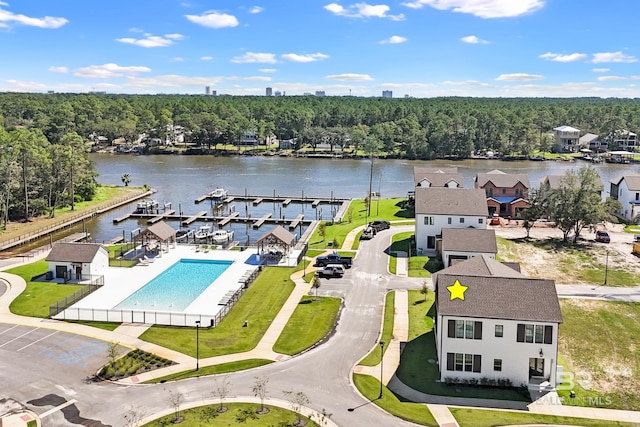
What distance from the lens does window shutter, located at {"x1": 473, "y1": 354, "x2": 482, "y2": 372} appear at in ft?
117

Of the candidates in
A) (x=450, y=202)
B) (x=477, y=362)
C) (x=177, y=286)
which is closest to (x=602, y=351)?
(x=477, y=362)

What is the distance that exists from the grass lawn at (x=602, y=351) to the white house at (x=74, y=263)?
4110 centimetres

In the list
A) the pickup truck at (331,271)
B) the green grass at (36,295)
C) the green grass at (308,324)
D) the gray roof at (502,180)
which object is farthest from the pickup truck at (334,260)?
the gray roof at (502,180)

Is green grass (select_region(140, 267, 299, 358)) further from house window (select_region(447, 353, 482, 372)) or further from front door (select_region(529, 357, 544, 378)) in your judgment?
front door (select_region(529, 357, 544, 378))

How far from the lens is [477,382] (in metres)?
35.6

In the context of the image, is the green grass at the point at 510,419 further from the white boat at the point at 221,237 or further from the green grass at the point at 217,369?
the white boat at the point at 221,237

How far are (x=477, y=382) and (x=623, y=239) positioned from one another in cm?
4378

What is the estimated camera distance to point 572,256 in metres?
62.7

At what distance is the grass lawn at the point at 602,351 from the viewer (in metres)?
34.6

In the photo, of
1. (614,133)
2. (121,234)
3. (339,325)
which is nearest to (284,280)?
(339,325)

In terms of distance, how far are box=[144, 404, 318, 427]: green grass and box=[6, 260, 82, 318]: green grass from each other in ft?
68.1

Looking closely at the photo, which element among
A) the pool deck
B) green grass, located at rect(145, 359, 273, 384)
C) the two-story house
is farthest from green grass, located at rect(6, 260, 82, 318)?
the two-story house

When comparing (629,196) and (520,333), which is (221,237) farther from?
(629,196)

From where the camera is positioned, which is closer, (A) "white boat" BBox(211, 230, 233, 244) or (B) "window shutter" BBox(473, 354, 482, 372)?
(B) "window shutter" BBox(473, 354, 482, 372)
